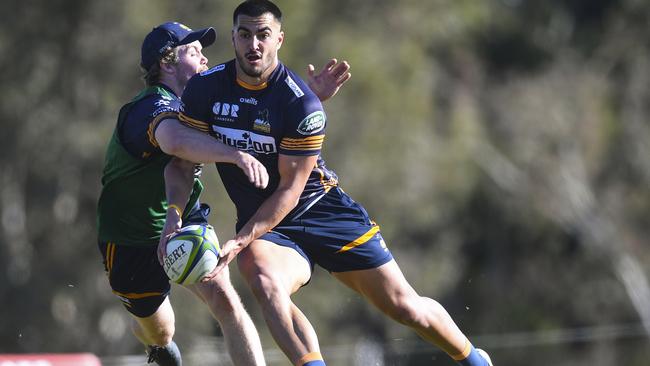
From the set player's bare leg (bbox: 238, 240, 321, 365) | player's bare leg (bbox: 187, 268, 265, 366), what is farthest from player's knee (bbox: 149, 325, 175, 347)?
player's bare leg (bbox: 238, 240, 321, 365)

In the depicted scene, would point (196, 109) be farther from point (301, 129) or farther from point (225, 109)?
point (301, 129)

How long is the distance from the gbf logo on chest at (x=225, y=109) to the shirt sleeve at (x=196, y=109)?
48mm

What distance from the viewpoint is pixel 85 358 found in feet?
26.0

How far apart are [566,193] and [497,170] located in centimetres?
279

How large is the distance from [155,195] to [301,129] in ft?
4.55

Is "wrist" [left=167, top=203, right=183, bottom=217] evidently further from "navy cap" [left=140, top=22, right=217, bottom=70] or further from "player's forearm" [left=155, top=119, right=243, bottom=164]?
"navy cap" [left=140, top=22, right=217, bottom=70]

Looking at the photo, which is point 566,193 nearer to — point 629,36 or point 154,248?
point 629,36

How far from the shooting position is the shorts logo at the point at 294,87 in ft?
25.4

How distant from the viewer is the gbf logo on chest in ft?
25.3

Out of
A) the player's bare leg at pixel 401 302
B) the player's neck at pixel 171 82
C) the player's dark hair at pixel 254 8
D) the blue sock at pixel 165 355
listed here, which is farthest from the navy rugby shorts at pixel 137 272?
the player's dark hair at pixel 254 8

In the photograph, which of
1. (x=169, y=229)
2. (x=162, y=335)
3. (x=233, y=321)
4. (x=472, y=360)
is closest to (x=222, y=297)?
(x=233, y=321)

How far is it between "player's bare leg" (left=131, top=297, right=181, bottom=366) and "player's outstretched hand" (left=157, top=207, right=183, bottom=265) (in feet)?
4.72

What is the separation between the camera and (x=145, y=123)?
26.8ft

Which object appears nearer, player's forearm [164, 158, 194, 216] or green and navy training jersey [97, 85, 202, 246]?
player's forearm [164, 158, 194, 216]
